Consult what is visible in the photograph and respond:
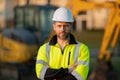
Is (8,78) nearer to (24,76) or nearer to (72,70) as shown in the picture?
(24,76)

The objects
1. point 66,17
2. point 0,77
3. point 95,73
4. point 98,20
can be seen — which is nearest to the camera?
point 66,17

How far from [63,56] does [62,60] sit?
3cm

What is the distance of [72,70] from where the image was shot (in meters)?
4.10

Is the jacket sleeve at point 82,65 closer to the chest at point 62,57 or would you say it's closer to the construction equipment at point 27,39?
the chest at point 62,57

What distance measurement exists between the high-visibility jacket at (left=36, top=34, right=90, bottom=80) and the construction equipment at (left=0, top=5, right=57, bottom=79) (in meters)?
10.3

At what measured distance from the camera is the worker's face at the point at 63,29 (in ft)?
13.3

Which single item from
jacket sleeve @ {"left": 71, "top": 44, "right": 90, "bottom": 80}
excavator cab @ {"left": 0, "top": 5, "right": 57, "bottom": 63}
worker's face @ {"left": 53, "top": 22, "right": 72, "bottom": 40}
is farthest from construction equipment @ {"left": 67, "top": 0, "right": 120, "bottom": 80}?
worker's face @ {"left": 53, "top": 22, "right": 72, "bottom": 40}

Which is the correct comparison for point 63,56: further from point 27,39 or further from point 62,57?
point 27,39

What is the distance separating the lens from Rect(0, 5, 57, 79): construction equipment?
584 inches

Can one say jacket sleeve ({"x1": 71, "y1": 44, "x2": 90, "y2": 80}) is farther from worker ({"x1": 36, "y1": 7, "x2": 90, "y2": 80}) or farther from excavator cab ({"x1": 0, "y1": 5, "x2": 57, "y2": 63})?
excavator cab ({"x1": 0, "y1": 5, "x2": 57, "y2": 63})

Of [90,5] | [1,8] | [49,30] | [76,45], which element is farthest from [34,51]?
[1,8]

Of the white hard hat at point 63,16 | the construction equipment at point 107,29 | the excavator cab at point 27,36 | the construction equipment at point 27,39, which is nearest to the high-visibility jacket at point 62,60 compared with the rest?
the white hard hat at point 63,16

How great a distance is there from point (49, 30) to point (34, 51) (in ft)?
2.53

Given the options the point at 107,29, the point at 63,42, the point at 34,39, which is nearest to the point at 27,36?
the point at 34,39
